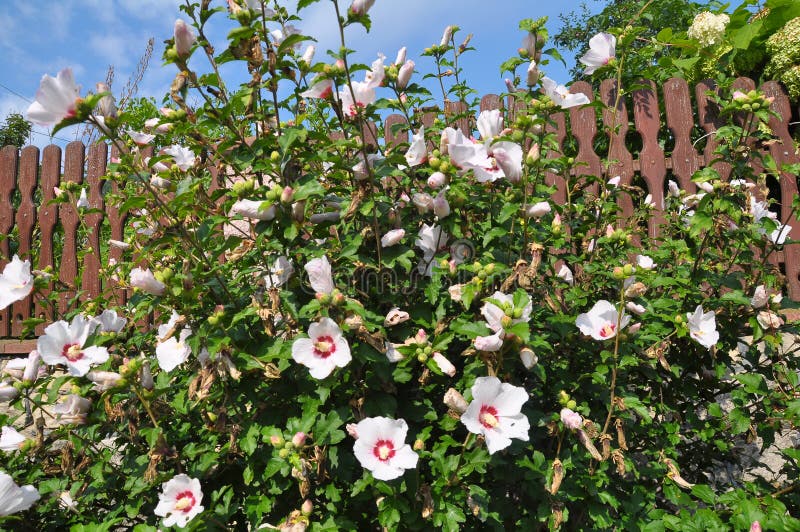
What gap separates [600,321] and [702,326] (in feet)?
1.35

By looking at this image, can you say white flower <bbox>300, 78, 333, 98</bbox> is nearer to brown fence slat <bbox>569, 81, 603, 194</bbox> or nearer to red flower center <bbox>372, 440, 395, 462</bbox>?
red flower center <bbox>372, 440, 395, 462</bbox>

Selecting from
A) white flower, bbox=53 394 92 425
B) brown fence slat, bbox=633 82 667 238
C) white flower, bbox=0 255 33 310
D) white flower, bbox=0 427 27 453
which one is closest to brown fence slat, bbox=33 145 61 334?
white flower, bbox=0 255 33 310

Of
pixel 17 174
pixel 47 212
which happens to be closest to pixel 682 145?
pixel 47 212

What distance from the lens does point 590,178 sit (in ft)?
6.75

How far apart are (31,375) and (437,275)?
125 centimetres

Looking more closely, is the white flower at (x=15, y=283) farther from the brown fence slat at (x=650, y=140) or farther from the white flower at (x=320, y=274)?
the brown fence slat at (x=650, y=140)

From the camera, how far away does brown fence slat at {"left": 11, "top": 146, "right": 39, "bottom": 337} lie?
5070 millimetres

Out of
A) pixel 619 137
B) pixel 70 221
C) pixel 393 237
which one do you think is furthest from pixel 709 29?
pixel 70 221

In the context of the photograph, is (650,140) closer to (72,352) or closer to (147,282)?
(147,282)

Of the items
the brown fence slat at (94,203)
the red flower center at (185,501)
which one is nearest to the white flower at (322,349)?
the red flower center at (185,501)

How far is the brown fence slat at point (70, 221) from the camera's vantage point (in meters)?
4.93

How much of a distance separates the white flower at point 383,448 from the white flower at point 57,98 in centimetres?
103

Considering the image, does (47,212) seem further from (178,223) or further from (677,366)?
(677,366)

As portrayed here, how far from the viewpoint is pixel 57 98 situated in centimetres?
132
